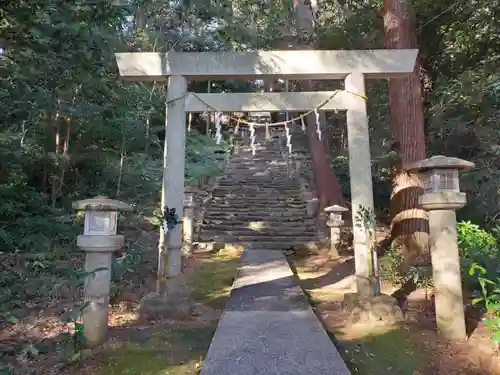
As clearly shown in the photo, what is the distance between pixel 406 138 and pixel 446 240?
3.24m

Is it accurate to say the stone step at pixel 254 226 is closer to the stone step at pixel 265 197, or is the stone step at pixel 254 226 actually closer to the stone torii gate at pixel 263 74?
the stone step at pixel 265 197

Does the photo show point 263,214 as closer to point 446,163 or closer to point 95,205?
point 446,163

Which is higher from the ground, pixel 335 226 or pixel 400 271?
pixel 335 226

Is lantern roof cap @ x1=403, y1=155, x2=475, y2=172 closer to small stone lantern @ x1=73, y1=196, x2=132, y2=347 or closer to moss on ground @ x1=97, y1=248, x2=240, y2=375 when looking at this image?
moss on ground @ x1=97, y1=248, x2=240, y2=375

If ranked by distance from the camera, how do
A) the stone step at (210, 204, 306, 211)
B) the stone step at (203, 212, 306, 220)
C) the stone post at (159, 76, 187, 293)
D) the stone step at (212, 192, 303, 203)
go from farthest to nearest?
1. the stone step at (212, 192, 303, 203)
2. the stone step at (210, 204, 306, 211)
3. the stone step at (203, 212, 306, 220)
4. the stone post at (159, 76, 187, 293)

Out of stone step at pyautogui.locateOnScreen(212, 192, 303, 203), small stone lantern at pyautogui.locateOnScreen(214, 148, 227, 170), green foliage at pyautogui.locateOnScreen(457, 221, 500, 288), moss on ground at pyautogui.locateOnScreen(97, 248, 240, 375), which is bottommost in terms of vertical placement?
moss on ground at pyautogui.locateOnScreen(97, 248, 240, 375)

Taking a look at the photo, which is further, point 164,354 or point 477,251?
point 477,251

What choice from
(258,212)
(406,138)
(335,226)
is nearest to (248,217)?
(258,212)

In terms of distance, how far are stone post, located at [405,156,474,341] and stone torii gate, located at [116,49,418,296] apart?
3.22 feet

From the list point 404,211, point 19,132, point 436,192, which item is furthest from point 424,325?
point 19,132

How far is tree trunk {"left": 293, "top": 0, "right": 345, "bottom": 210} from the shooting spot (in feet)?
36.3

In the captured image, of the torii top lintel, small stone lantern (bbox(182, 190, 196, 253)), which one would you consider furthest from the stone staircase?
the torii top lintel

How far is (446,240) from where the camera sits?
4.09 m

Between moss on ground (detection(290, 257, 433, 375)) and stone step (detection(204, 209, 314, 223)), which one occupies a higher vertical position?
stone step (detection(204, 209, 314, 223))
